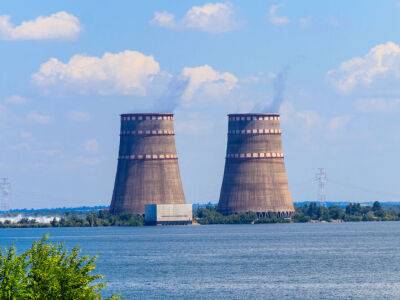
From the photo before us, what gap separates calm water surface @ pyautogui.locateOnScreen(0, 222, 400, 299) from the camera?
40.3m

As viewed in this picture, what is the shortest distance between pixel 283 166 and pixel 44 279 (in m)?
65.8

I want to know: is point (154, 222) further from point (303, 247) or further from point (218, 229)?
point (303, 247)

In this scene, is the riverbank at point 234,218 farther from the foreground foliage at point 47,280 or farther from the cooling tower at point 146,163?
the foreground foliage at point 47,280

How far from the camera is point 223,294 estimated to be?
3931 cm

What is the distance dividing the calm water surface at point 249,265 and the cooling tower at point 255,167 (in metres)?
2.23

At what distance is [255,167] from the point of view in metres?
83.1

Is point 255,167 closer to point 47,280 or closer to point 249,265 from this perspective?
point 249,265

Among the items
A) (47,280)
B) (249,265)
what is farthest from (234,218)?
(47,280)

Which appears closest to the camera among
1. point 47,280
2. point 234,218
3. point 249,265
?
point 47,280

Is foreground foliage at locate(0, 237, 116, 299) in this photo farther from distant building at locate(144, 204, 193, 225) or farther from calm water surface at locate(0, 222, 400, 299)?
distant building at locate(144, 204, 193, 225)

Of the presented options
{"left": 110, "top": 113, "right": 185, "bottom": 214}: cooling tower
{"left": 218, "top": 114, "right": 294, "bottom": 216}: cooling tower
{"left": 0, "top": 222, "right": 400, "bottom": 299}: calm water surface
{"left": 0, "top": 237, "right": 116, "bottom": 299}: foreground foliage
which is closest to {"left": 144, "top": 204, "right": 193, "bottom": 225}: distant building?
{"left": 110, "top": 113, "right": 185, "bottom": 214}: cooling tower

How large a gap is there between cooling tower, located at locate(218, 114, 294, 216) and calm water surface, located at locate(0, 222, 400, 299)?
223 centimetres

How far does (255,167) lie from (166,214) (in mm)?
10209

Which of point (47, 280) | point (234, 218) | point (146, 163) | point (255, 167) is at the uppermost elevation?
point (146, 163)
